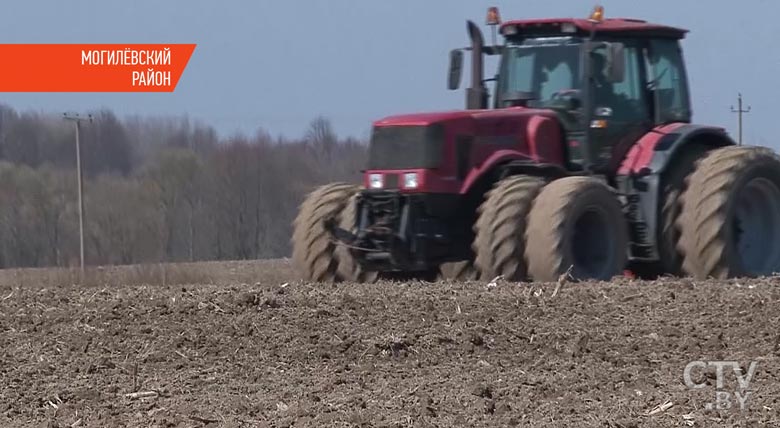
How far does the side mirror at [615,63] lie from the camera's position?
1173 cm

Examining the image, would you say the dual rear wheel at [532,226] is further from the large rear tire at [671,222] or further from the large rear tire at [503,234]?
the large rear tire at [671,222]

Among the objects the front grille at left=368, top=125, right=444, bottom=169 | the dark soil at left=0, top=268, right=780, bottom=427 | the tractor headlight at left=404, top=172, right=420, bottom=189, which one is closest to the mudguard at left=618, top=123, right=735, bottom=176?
the front grille at left=368, top=125, right=444, bottom=169

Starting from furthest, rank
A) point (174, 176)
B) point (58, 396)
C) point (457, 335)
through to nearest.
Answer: point (174, 176) → point (457, 335) → point (58, 396)

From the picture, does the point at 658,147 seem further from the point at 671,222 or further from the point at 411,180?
the point at 411,180

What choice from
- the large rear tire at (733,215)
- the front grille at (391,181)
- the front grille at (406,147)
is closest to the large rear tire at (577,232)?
the large rear tire at (733,215)

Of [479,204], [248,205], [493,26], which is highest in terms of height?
[493,26]

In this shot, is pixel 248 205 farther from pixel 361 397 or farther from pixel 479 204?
pixel 361 397

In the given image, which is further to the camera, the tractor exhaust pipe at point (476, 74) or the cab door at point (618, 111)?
the tractor exhaust pipe at point (476, 74)

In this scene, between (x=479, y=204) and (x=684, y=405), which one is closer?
(x=684, y=405)

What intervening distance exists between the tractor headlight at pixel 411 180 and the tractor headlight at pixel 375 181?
26 centimetres

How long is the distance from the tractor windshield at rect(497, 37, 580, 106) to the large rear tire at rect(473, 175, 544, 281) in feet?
5.59

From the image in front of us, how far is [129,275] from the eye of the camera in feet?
59.1

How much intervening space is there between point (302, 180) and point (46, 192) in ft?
27.2

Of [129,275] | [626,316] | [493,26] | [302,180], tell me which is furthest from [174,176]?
[626,316]
